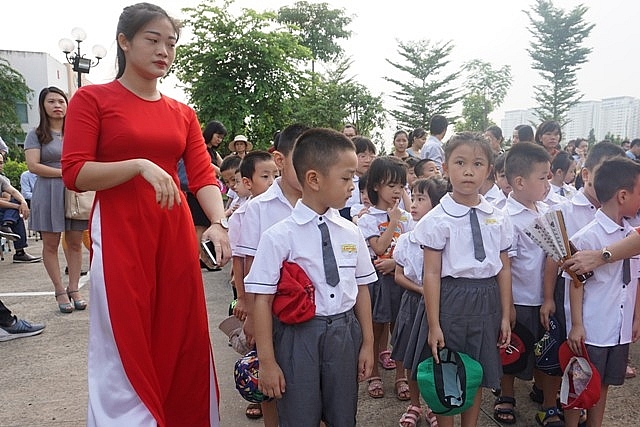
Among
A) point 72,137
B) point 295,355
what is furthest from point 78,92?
point 295,355

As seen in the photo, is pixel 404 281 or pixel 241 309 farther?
pixel 404 281

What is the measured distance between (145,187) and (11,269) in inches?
241

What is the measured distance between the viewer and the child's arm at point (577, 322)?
2465 millimetres

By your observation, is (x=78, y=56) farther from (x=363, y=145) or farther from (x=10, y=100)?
(x=10, y=100)

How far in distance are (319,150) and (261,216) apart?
1.90 ft

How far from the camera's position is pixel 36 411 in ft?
9.56

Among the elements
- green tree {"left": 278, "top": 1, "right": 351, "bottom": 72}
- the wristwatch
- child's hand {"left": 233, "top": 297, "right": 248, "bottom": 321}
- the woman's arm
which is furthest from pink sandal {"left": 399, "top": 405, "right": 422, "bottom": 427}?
green tree {"left": 278, "top": 1, "right": 351, "bottom": 72}

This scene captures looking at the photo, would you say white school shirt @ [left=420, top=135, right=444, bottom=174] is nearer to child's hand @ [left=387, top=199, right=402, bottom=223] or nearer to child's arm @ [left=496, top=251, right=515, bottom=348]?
child's hand @ [left=387, top=199, right=402, bottom=223]

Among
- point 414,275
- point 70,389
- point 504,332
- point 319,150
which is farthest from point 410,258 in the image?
point 70,389

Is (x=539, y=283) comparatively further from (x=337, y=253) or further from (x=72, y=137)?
(x=72, y=137)

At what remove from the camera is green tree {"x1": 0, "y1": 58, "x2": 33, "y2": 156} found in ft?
93.5

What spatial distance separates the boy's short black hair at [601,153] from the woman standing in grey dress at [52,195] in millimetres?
4135

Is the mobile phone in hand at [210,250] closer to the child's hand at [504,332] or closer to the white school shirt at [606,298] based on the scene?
the child's hand at [504,332]

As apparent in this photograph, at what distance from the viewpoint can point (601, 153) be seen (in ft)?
10.4
